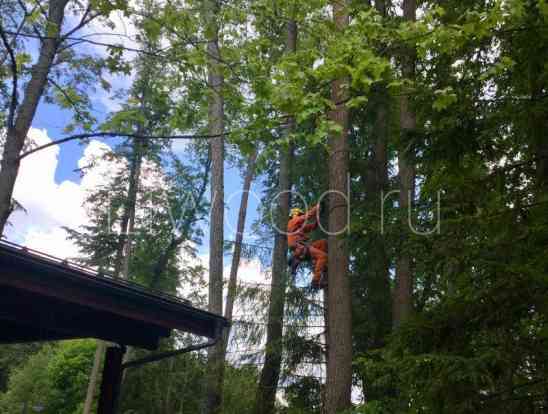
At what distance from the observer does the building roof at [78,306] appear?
5457mm

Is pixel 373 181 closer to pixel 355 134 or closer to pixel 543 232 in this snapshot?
pixel 355 134

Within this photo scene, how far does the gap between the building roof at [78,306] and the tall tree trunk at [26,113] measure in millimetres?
714

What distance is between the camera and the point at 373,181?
11.4m

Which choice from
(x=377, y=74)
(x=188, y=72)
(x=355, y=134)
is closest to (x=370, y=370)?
(x=377, y=74)

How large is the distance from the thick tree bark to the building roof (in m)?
1.76

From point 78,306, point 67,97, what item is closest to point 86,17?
point 67,97

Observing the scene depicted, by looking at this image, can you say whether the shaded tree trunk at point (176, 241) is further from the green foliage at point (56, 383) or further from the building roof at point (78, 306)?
the building roof at point (78, 306)

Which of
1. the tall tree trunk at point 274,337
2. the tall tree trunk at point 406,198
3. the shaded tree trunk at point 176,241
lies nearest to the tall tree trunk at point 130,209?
the shaded tree trunk at point 176,241

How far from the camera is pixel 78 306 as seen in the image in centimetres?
669

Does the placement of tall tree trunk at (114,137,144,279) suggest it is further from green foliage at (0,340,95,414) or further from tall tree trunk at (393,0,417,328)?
tall tree trunk at (393,0,417,328)

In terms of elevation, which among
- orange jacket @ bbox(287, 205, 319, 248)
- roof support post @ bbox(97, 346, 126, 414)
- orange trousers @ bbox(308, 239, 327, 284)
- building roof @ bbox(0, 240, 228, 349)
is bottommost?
roof support post @ bbox(97, 346, 126, 414)

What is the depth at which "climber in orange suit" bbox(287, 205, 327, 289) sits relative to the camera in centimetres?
989

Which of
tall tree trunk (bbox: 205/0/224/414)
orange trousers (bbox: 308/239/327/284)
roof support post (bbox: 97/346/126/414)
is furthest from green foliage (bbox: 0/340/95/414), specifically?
roof support post (bbox: 97/346/126/414)

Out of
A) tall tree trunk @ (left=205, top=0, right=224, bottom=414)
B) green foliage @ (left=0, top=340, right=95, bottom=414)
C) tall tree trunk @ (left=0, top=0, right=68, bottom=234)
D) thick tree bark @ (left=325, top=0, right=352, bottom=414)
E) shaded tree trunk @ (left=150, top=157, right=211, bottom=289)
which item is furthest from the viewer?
green foliage @ (left=0, top=340, right=95, bottom=414)
